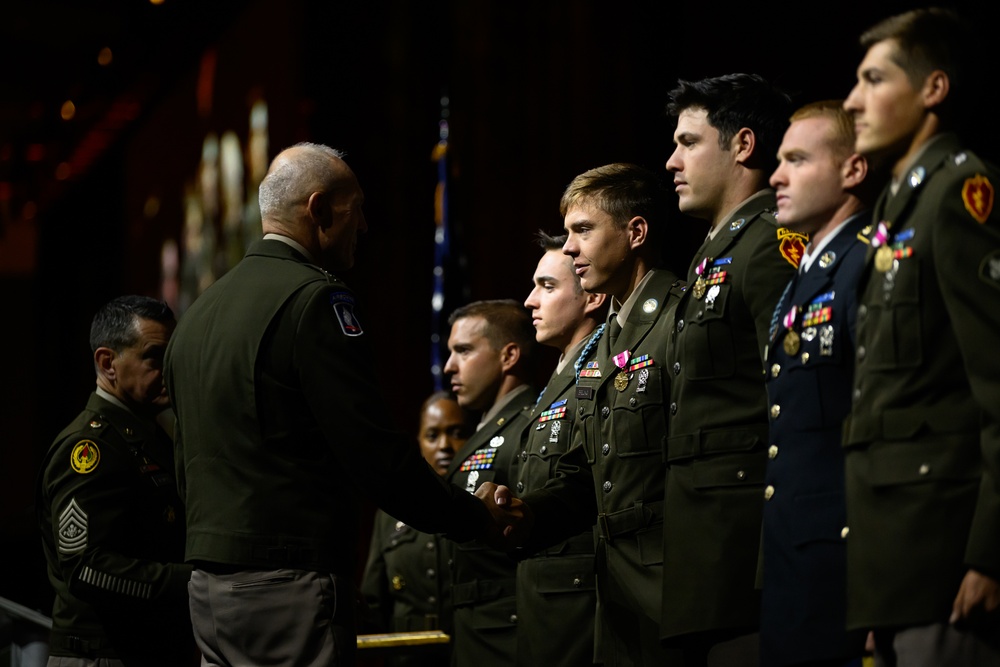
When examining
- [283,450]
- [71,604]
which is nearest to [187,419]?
[283,450]

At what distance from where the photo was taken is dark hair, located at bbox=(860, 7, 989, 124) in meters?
2.28

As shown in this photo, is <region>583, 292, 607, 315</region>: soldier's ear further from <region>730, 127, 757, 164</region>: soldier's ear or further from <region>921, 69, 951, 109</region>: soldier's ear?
<region>921, 69, 951, 109</region>: soldier's ear

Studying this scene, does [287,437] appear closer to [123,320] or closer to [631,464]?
[631,464]

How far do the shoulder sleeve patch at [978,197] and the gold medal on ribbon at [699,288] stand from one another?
2.83ft

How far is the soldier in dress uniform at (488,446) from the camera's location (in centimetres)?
422

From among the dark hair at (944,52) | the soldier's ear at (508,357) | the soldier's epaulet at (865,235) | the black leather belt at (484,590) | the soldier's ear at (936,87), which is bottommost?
the black leather belt at (484,590)

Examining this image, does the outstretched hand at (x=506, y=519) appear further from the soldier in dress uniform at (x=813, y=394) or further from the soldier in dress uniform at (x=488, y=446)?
the soldier in dress uniform at (x=813, y=394)

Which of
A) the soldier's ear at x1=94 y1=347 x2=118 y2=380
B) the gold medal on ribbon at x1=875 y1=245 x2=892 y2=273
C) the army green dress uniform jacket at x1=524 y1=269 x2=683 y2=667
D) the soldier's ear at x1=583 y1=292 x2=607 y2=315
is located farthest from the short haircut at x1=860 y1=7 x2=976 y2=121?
the soldier's ear at x1=94 y1=347 x2=118 y2=380

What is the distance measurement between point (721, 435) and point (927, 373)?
703mm

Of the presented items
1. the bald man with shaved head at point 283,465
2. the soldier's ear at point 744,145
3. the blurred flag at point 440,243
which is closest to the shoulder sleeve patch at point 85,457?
the bald man with shaved head at point 283,465

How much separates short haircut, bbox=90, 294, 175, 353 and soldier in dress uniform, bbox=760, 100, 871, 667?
227 cm

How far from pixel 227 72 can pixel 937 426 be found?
8.60m

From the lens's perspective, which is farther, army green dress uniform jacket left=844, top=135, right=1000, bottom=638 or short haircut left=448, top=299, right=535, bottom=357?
short haircut left=448, top=299, right=535, bottom=357

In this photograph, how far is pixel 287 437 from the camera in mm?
3006
